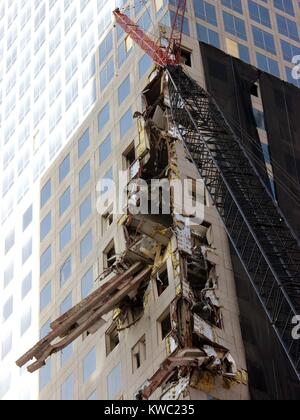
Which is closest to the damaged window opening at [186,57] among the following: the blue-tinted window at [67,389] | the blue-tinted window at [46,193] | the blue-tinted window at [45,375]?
the blue-tinted window at [46,193]

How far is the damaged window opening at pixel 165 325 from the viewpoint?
89.2 m

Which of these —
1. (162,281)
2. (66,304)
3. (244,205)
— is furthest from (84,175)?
(244,205)

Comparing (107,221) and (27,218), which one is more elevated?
(27,218)

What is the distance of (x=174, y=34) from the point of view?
346 feet

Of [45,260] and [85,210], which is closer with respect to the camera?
[85,210]

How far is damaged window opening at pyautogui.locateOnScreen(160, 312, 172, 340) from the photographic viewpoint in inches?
3511

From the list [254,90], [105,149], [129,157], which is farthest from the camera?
[254,90]

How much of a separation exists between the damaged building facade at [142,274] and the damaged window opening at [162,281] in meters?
0.10

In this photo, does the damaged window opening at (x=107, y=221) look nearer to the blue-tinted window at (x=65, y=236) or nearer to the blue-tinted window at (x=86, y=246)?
the blue-tinted window at (x=86, y=246)

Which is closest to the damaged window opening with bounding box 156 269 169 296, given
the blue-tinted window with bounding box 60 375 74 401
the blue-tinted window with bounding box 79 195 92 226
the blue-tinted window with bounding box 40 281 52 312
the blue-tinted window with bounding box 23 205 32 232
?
the blue-tinted window with bounding box 60 375 74 401

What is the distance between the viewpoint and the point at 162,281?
301ft

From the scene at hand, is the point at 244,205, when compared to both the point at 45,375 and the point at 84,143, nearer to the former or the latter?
the point at 45,375

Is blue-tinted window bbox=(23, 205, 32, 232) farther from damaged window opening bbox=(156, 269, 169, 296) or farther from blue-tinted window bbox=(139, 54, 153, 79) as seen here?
damaged window opening bbox=(156, 269, 169, 296)

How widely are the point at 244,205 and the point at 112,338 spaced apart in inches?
627
